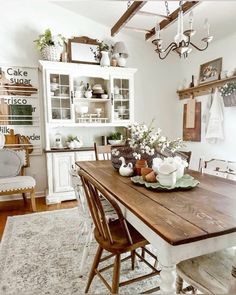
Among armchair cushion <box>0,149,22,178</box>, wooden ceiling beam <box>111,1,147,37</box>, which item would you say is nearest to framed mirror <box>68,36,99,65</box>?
wooden ceiling beam <box>111,1,147,37</box>

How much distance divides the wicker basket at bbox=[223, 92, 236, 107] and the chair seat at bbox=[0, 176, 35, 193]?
294cm

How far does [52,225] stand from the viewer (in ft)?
8.87

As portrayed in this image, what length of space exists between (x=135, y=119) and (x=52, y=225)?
2.50 m

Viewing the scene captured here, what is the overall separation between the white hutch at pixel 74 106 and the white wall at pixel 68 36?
1.34ft

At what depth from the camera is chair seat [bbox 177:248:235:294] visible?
1024 mm

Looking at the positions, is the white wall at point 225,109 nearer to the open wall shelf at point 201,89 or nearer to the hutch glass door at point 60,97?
the open wall shelf at point 201,89

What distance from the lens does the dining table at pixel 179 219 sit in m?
0.97

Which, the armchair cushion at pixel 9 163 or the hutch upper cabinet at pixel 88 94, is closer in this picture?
the armchair cushion at pixel 9 163

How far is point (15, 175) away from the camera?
335 centimetres

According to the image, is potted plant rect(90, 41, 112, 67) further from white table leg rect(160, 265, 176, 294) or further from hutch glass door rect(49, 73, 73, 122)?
white table leg rect(160, 265, 176, 294)

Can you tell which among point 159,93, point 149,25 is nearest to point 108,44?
point 149,25

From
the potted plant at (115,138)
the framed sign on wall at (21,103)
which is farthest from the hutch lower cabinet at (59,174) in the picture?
the potted plant at (115,138)

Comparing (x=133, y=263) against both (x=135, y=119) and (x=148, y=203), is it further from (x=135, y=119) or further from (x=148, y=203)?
(x=135, y=119)

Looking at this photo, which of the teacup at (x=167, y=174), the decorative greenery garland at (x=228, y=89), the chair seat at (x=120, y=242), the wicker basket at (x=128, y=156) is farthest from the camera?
the decorative greenery garland at (x=228, y=89)
